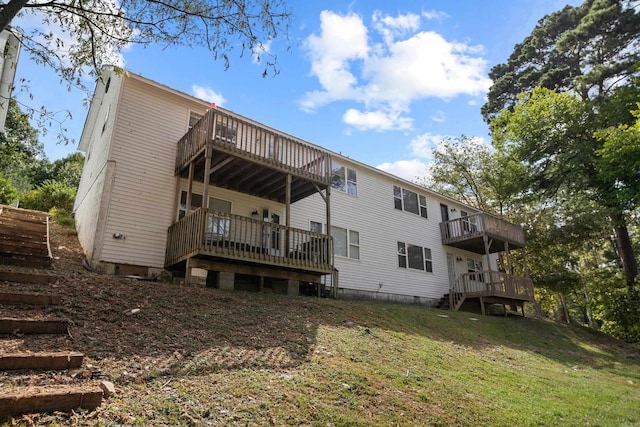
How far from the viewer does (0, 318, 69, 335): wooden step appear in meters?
5.00

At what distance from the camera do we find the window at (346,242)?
1557cm

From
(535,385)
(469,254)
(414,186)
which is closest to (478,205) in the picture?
(469,254)

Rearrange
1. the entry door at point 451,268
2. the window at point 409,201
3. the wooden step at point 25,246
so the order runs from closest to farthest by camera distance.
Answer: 1. the wooden step at point 25,246
2. the window at point 409,201
3. the entry door at point 451,268

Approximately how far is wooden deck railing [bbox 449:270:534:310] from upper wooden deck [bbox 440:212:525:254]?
73.3 inches

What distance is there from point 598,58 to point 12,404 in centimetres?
2950

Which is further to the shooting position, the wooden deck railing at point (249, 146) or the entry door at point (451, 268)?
the entry door at point (451, 268)

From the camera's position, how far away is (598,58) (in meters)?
22.9

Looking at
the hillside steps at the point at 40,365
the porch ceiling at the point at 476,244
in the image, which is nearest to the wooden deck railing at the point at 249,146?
the hillside steps at the point at 40,365

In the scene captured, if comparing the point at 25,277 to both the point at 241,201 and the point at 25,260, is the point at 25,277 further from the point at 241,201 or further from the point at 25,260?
the point at 241,201

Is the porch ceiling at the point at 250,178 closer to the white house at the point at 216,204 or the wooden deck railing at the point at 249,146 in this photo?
the white house at the point at 216,204

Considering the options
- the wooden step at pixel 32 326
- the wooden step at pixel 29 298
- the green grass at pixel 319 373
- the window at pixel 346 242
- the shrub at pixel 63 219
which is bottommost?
the green grass at pixel 319 373

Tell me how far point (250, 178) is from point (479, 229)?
11793 millimetres

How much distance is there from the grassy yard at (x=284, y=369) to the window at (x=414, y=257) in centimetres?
712

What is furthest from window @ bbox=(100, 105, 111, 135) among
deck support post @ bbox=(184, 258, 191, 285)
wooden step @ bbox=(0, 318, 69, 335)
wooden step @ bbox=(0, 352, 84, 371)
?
wooden step @ bbox=(0, 352, 84, 371)
